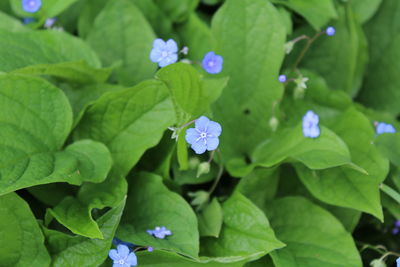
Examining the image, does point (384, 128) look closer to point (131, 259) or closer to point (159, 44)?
point (159, 44)

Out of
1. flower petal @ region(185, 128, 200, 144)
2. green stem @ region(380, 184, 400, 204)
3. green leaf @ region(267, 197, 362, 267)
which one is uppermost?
flower petal @ region(185, 128, 200, 144)

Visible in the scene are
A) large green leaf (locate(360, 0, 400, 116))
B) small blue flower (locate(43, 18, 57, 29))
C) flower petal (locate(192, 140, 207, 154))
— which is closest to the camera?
flower petal (locate(192, 140, 207, 154))

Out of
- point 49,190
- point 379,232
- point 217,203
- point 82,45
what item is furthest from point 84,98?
point 379,232

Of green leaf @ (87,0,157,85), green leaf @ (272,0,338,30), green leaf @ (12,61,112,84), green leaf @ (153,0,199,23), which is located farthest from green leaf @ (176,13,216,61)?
green leaf @ (12,61,112,84)

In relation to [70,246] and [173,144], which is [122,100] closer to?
[173,144]

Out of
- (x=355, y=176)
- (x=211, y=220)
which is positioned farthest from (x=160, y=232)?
(x=355, y=176)

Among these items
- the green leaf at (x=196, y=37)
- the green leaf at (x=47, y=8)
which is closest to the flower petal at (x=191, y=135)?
the green leaf at (x=196, y=37)

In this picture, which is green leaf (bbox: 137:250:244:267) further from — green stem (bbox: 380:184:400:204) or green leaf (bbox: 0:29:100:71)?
green leaf (bbox: 0:29:100:71)

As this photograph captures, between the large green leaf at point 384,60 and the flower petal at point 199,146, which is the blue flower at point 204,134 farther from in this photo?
the large green leaf at point 384,60
